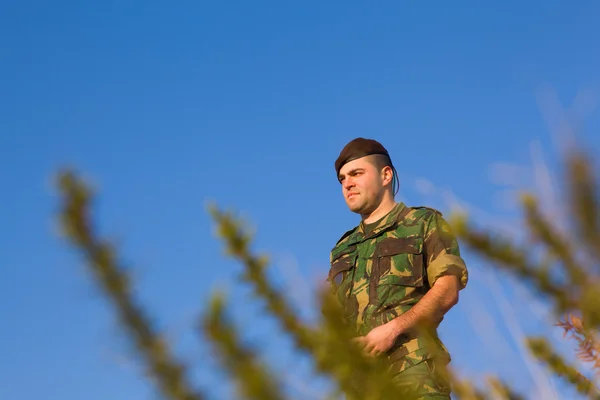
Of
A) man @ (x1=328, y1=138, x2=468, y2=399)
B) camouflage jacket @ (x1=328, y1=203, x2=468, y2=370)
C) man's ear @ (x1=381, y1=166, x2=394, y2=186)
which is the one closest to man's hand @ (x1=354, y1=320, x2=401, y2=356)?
man @ (x1=328, y1=138, x2=468, y2=399)

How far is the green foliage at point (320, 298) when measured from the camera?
35.7 inches

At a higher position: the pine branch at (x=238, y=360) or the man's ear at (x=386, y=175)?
the man's ear at (x=386, y=175)

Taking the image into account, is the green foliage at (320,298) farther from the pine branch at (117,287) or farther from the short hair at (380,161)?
the short hair at (380,161)

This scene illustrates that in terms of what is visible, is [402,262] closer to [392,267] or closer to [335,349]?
[392,267]

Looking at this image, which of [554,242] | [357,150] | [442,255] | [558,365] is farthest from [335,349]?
[357,150]

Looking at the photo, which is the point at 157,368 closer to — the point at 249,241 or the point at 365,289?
the point at 249,241

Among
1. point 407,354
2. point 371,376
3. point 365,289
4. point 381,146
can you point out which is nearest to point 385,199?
point 381,146

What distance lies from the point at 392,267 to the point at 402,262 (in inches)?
2.9

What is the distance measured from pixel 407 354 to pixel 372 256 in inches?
31.1

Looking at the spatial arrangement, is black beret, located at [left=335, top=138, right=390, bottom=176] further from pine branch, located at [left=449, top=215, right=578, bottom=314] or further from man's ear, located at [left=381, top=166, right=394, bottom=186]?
pine branch, located at [left=449, top=215, right=578, bottom=314]

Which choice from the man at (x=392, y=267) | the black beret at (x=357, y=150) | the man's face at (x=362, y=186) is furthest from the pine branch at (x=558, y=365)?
the black beret at (x=357, y=150)

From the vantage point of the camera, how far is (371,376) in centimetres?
134

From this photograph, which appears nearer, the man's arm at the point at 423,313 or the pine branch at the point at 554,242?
the pine branch at the point at 554,242

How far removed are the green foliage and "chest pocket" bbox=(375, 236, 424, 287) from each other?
2217 millimetres
